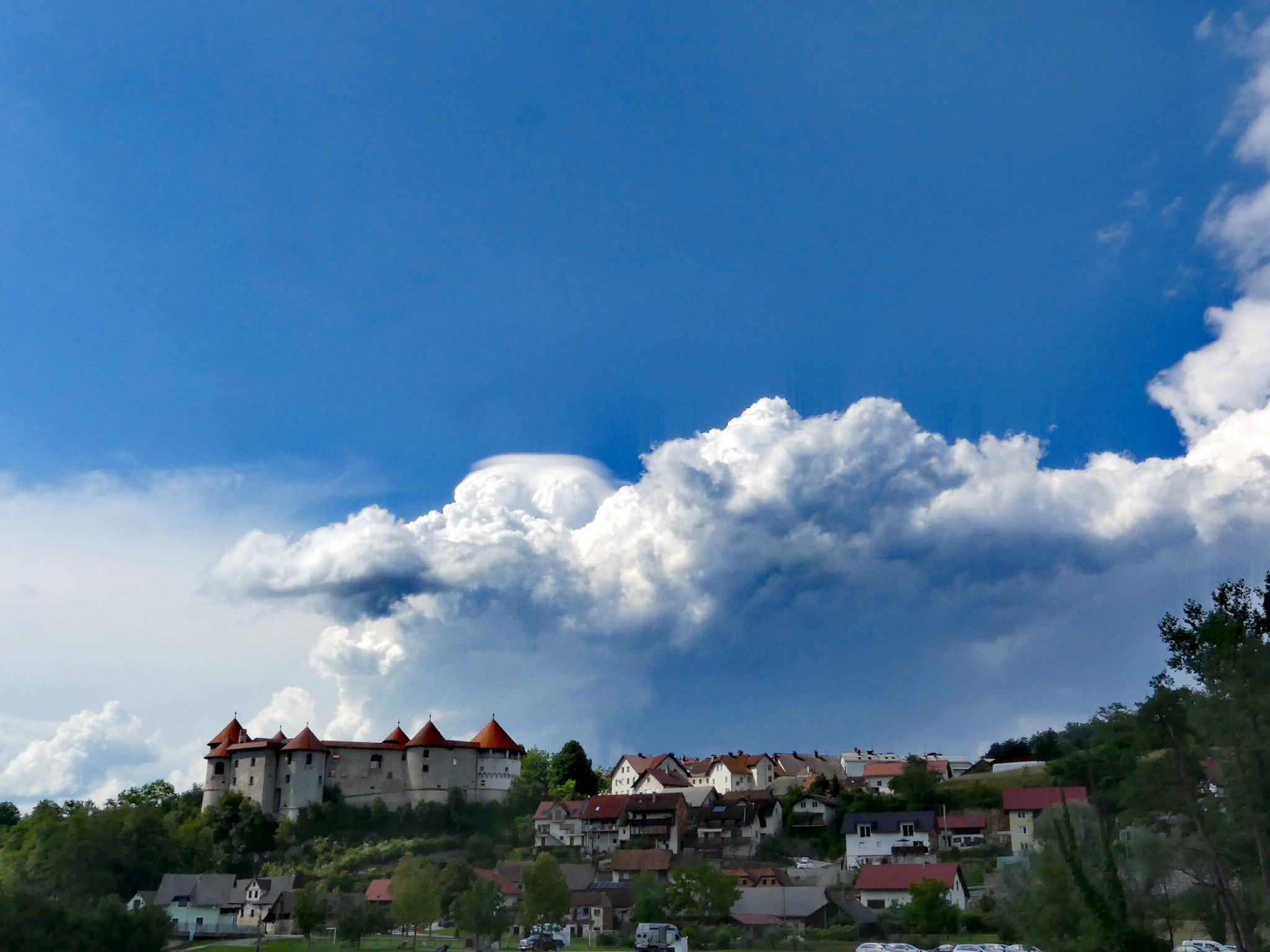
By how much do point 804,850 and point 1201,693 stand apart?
199 feet

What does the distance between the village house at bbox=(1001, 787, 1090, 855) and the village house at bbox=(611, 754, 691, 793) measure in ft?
136

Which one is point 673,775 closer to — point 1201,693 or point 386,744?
point 386,744

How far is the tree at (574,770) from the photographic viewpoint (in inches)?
4441

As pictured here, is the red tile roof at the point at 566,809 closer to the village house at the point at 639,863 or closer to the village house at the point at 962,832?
the village house at the point at 639,863

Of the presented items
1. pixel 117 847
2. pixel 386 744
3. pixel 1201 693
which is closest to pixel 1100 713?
pixel 1201 693

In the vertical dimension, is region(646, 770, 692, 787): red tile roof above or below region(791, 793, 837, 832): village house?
above

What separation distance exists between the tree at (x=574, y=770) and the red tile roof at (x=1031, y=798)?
43.4m

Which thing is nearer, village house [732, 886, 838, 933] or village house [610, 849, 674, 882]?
village house [732, 886, 838, 933]

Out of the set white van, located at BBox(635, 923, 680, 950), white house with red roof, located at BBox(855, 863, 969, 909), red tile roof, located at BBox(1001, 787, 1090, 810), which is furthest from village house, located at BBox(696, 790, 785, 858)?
white van, located at BBox(635, 923, 680, 950)

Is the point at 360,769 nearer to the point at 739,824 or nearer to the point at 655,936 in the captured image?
the point at 739,824

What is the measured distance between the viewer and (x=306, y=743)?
335 ft

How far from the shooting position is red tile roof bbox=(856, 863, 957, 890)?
223 feet

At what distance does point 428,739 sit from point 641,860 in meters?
31.4

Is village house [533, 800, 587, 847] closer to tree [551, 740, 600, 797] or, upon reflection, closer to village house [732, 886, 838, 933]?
tree [551, 740, 600, 797]
